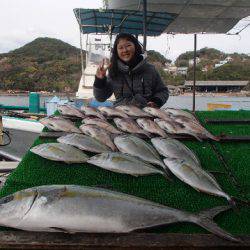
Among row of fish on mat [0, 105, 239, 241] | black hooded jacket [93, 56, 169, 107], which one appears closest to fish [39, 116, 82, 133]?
row of fish on mat [0, 105, 239, 241]

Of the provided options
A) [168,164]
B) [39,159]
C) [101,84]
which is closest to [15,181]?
[39,159]

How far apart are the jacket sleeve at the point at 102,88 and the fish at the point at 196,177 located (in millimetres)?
3114

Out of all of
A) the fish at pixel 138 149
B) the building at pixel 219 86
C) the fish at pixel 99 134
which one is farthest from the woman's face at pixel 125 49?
the building at pixel 219 86

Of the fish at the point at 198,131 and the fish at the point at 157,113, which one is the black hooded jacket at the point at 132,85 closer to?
the fish at the point at 157,113

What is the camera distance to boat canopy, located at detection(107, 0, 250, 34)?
936 centimetres

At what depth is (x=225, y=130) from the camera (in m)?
4.41

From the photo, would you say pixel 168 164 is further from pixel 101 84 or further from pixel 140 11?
pixel 140 11

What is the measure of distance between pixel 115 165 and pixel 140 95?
3.23m

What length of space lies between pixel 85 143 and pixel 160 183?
92cm

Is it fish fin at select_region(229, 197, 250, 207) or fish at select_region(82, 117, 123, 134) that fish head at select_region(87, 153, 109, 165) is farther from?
fish at select_region(82, 117, 123, 134)

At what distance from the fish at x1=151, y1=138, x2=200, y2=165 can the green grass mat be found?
13 centimetres

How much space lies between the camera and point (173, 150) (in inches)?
133

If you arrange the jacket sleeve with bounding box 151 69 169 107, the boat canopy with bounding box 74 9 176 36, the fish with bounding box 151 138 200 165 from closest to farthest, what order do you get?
the fish with bounding box 151 138 200 165 < the jacket sleeve with bounding box 151 69 169 107 < the boat canopy with bounding box 74 9 176 36

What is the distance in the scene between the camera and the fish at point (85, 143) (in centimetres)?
339
